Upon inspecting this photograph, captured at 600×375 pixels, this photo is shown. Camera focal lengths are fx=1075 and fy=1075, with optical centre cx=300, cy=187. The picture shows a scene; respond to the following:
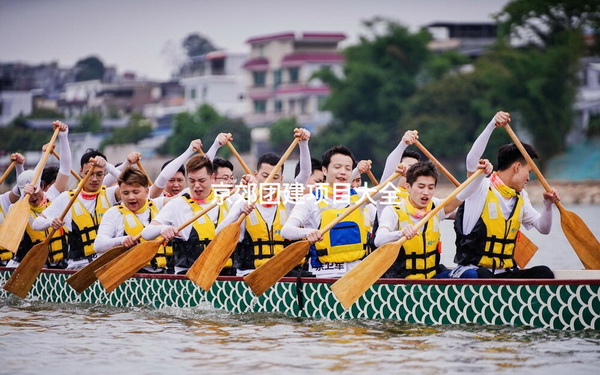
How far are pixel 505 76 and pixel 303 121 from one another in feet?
61.4

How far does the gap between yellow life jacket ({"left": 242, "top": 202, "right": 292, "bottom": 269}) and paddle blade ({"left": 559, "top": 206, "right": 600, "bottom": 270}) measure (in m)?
2.04

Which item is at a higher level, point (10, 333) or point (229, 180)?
point (229, 180)

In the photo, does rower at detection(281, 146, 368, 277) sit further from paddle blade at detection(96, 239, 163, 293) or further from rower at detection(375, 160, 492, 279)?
paddle blade at detection(96, 239, 163, 293)

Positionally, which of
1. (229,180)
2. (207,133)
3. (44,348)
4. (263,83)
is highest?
(263,83)

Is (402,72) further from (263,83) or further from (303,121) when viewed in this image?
(263,83)

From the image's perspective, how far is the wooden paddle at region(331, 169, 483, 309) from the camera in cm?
703

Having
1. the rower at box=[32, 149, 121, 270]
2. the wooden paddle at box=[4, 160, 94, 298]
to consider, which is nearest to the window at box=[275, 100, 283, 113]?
the rower at box=[32, 149, 121, 270]

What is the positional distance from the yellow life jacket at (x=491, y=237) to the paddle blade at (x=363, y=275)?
49 cm

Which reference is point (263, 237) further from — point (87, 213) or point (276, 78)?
point (276, 78)

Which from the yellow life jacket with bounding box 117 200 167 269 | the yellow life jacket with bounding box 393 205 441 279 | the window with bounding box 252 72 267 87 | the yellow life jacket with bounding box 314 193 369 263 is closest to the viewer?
the yellow life jacket with bounding box 393 205 441 279

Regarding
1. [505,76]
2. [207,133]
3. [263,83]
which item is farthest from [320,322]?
[263,83]

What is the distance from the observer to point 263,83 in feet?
192

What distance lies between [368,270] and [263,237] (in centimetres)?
119

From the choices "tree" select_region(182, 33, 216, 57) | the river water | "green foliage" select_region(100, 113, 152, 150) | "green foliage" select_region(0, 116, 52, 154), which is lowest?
the river water
